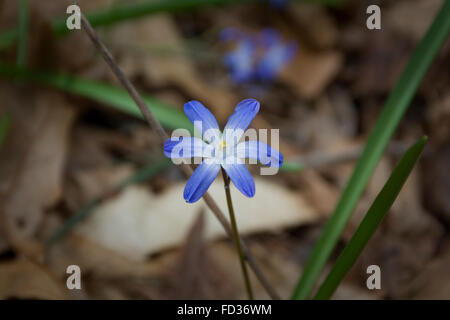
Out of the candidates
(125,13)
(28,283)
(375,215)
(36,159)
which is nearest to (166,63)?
(125,13)

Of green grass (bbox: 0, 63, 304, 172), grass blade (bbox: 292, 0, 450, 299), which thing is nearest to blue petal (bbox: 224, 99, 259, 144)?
grass blade (bbox: 292, 0, 450, 299)

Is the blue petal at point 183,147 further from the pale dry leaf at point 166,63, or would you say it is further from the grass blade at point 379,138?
the pale dry leaf at point 166,63

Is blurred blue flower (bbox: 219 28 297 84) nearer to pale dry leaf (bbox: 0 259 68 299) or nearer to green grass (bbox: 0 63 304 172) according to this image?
green grass (bbox: 0 63 304 172)

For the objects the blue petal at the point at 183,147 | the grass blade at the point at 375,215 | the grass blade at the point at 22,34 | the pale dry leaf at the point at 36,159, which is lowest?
the grass blade at the point at 375,215

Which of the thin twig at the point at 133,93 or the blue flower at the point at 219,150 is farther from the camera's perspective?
the thin twig at the point at 133,93

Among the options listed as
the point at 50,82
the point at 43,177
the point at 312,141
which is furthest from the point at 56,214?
the point at 312,141

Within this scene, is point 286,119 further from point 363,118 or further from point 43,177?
point 43,177

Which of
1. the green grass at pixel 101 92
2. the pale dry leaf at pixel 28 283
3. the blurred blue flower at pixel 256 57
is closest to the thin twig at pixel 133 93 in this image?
the pale dry leaf at pixel 28 283
